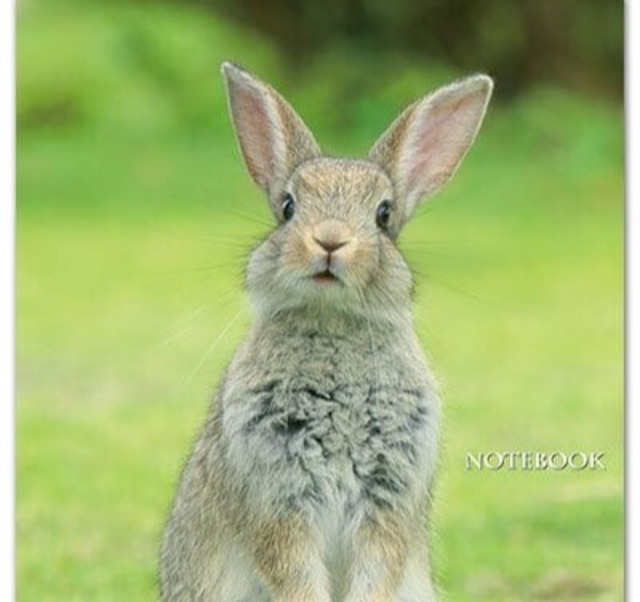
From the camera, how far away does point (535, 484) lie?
3.62 metres

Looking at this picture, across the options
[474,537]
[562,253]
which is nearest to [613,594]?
[474,537]

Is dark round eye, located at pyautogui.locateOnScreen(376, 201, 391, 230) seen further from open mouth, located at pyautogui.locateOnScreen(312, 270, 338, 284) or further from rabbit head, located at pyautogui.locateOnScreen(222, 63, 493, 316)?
open mouth, located at pyautogui.locateOnScreen(312, 270, 338, 284)

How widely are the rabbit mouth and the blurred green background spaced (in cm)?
53

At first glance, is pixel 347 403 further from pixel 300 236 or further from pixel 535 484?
pixel 535 484

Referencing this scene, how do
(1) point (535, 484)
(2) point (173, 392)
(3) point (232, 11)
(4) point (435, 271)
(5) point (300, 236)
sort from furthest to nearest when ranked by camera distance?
(3) point (232, 11) → (2) point (173, 392) → (1) point (535, 484) → (4) point (435, 271) → (5) point (300, 236)

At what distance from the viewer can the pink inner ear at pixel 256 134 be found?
2.82 metres

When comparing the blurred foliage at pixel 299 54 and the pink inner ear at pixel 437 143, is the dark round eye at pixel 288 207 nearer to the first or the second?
the pink inner ear at pixel 437 143

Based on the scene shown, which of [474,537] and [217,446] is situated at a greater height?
[474,537]

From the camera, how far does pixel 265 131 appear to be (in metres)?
2.82

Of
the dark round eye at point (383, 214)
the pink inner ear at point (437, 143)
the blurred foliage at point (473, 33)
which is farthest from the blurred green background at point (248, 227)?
the dark round eye at point (383, 214)

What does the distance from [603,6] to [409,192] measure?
6.83ft

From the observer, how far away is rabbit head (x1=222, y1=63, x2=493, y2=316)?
8.73 ft

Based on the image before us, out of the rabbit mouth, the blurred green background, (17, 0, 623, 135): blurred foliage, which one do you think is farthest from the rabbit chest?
(17, 0, 623, 135): blurred foliage
